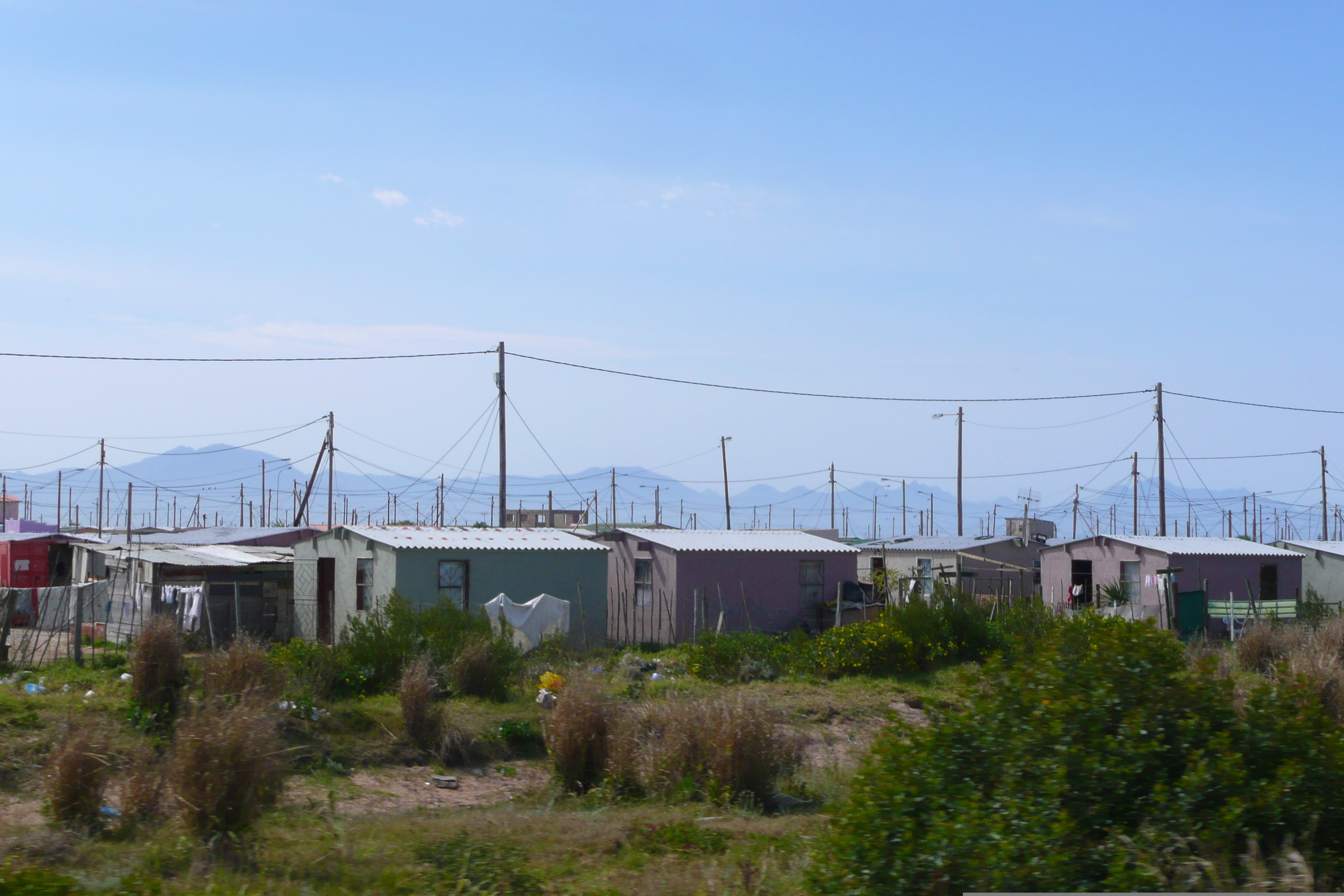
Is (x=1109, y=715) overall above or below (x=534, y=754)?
above

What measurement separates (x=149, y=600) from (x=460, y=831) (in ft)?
50.0

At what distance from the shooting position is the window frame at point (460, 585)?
23.2 meters

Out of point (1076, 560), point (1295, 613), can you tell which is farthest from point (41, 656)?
point (1076, 560)

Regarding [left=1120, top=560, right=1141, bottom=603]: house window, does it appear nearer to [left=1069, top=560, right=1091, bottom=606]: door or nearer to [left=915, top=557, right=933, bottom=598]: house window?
[left=1069, top=560, right=1091, bottom=606]: door

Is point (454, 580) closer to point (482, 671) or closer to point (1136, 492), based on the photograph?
point (482, 671)

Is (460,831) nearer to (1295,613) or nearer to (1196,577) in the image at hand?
(1295,613)

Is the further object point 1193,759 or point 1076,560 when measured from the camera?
point 1076,560

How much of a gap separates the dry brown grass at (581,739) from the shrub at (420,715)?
2840mm

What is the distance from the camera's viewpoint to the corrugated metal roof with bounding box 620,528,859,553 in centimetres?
2644

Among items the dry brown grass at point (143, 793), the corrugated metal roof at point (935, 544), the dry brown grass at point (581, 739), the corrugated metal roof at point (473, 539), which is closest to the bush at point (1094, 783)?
the dry brown grass at point (143, 793)

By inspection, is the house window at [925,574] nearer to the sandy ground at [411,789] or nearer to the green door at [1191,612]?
the green door at [1191,612]

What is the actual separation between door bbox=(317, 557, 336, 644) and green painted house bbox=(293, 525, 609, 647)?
0.02m

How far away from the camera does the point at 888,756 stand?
7.03 m

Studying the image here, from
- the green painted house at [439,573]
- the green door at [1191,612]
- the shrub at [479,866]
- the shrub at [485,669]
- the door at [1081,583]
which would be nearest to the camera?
the shrub at [479,866]
